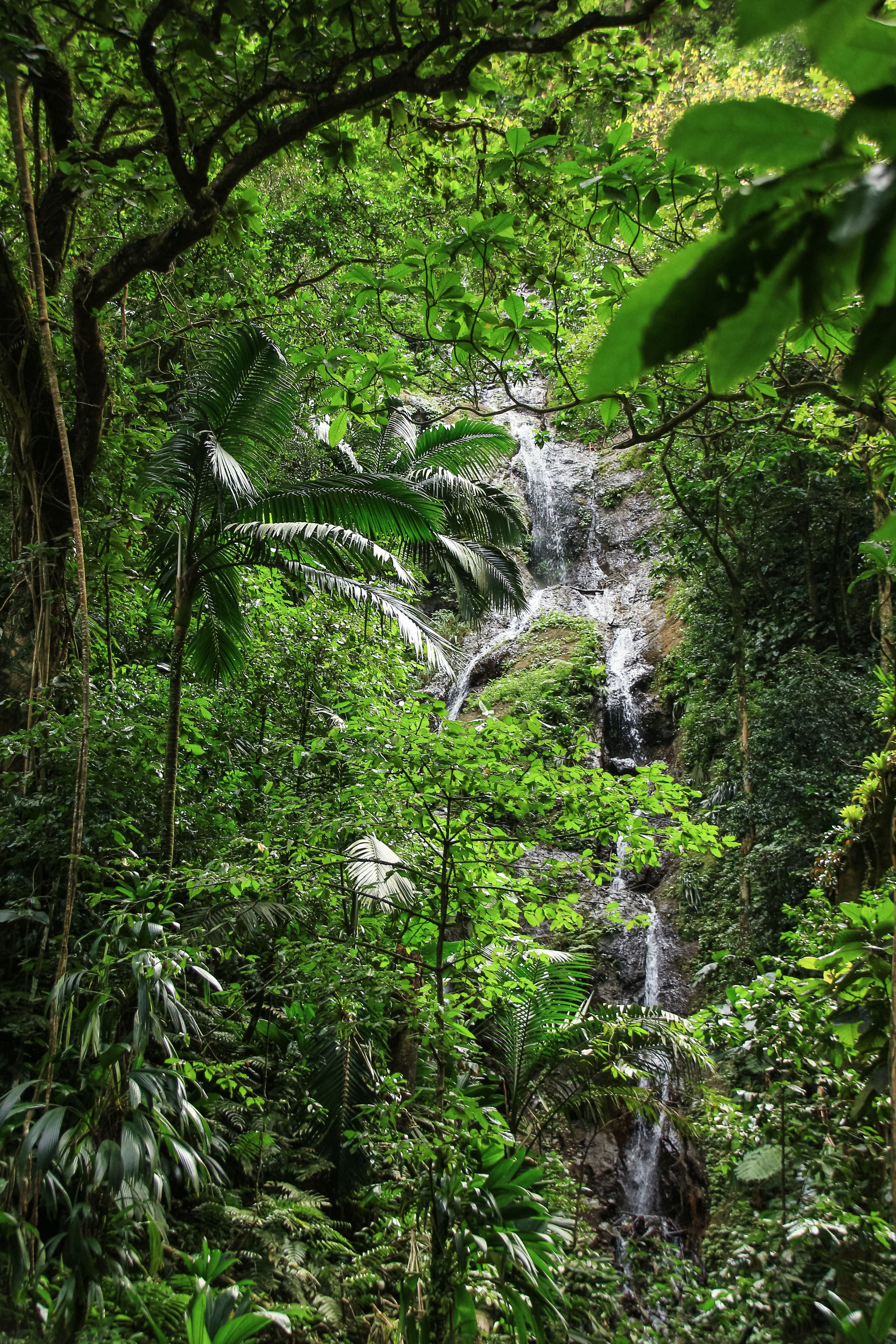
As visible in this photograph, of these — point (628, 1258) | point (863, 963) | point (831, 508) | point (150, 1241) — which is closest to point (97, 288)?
point (150, 1241)

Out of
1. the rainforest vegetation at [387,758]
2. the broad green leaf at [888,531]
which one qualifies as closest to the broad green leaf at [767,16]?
the rainforest vegetation at [387,758]

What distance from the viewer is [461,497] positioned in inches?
415

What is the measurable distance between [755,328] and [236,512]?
196 inches

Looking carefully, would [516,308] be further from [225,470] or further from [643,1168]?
[643,1168]

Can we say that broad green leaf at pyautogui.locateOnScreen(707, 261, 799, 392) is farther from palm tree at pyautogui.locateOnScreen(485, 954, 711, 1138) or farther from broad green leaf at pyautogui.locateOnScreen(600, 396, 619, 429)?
palm tree at pyautogui.locateOnScreen(485, 954, 711, 1138)

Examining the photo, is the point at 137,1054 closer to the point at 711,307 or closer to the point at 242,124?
the point at 711,307

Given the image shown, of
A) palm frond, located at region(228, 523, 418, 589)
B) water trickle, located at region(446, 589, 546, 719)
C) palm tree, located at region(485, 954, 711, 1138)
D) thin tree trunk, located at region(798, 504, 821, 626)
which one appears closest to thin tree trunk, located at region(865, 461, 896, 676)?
thin tree trunk, located at region(798, 504, 821, 626)

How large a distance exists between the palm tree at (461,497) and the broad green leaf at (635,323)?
8821mm

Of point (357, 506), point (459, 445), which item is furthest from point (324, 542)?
point (459, 445)

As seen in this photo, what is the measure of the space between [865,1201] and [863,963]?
1080mm

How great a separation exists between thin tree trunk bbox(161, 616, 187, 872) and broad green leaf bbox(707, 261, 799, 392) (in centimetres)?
427

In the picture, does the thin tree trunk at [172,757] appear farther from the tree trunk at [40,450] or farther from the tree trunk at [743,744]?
the tree trunk at [743,744]

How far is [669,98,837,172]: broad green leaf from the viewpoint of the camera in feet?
1.66

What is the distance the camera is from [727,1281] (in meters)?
3.15
